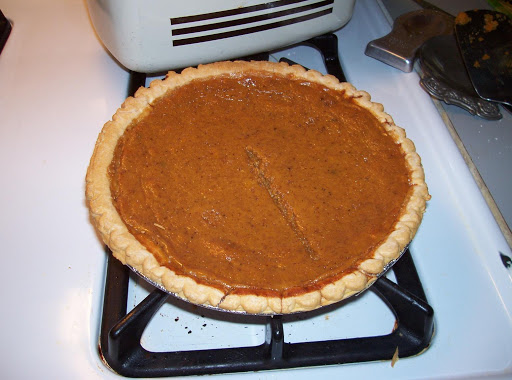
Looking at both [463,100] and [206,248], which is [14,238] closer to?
[206,248]

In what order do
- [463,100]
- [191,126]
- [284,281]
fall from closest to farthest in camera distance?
[284,281] < [191,126] < [463,100]

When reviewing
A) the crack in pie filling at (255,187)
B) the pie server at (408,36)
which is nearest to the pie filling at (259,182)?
the crack in pie filling at (255,187)

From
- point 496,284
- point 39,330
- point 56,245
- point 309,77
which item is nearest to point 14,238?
point 56,245

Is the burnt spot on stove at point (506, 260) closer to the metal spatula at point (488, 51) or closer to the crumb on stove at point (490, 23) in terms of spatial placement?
the metal spatula at point (488, 51)

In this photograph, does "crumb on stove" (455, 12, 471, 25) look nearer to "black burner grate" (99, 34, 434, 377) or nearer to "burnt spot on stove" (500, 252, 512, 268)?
"burnt spot on stove" (500, 252, 512, 268)

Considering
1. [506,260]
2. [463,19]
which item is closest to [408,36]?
[463,19]

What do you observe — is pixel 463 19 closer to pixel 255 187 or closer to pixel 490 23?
pixel 490 23
